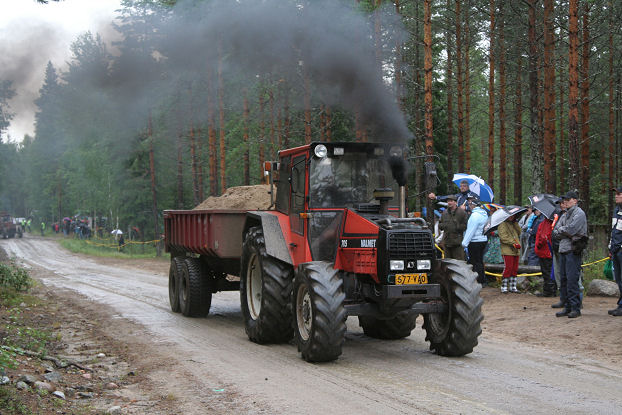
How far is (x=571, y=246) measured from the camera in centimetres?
1073

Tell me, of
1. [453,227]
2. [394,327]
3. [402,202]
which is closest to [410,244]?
[402,202]

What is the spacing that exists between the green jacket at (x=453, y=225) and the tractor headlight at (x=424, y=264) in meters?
5.43

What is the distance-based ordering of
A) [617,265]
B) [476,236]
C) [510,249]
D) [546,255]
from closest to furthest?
[617,265], [546,255], [476,236], [510,249]

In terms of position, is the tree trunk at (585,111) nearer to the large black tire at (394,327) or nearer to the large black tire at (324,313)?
the large black tire at (394,327)

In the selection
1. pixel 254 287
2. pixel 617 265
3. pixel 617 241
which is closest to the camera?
pixel 254 287

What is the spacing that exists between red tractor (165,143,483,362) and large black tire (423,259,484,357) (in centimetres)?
1

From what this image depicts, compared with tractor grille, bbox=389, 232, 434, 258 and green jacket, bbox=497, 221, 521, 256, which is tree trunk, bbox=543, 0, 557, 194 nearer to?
green jacket, bbox=497, 221, 521, 256

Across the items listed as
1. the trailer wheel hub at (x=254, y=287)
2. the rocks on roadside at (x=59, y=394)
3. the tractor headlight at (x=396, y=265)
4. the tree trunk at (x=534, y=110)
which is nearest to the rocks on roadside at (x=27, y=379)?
the rocks on roadside at (x=59, y=394)

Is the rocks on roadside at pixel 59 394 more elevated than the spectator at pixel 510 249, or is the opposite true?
the spectator at pixel 510 249

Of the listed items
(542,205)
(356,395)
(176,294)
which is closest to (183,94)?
(176,294)

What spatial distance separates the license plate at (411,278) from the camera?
26.0 ft

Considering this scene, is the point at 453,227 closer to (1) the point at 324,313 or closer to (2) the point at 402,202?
(2) the point at 402,202

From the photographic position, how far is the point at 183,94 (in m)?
30.2

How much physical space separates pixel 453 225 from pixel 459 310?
5.56 meters
